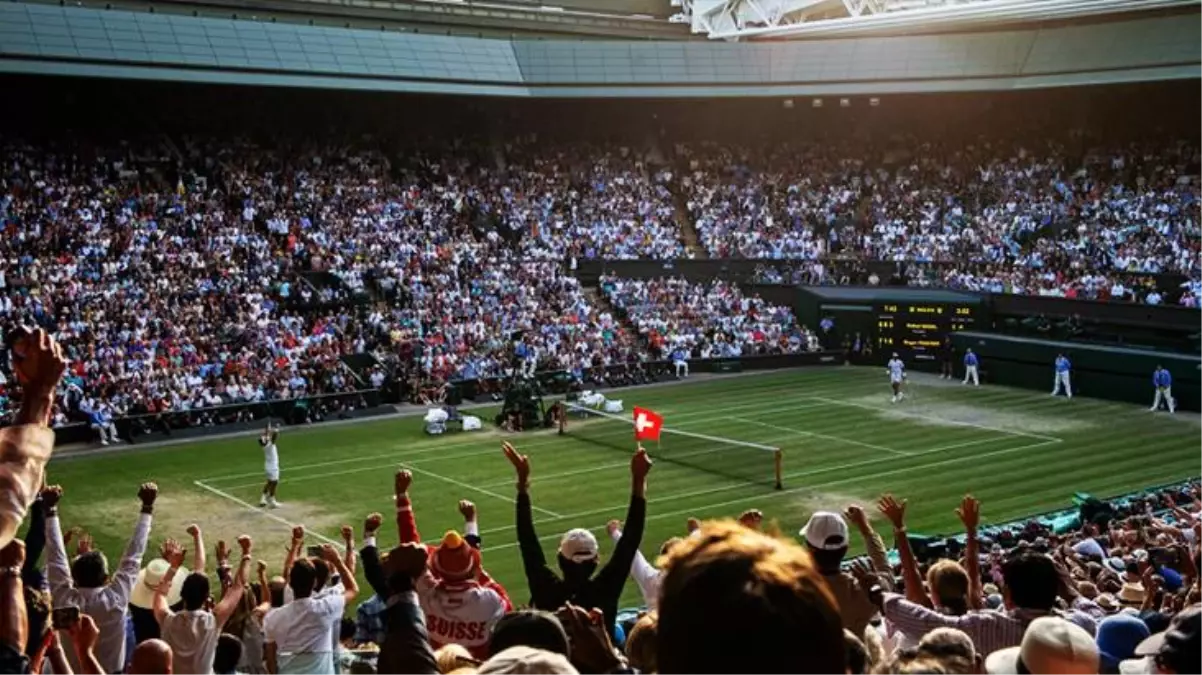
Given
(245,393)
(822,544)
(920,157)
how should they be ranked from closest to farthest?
1. (822,544)
2. (245,393)
3. (920,157)

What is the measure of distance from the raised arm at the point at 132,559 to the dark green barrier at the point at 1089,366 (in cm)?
3447

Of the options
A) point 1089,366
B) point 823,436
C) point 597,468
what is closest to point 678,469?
point 597,468

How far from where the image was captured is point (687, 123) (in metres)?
64.6

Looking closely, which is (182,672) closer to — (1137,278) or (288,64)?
(1137,278)

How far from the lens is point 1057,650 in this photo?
498 centimetres

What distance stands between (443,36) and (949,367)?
2598 centimetres

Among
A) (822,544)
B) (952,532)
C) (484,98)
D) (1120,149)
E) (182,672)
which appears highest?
(484,98)

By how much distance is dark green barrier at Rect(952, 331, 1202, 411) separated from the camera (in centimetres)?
3753

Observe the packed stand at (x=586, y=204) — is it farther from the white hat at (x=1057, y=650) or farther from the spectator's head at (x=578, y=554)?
the white hat at (x=1057, y=650)

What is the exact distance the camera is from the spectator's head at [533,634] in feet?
14.9

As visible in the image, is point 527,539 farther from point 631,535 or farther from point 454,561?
point 631,535

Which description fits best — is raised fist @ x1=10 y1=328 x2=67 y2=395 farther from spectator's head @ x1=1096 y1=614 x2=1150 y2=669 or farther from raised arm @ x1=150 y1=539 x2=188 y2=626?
spectator's head @ x1=1096 y1=614 x2=1150 y2=669

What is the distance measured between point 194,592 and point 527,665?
18.0 feet

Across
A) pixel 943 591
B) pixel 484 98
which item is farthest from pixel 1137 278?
pixel 943 591
